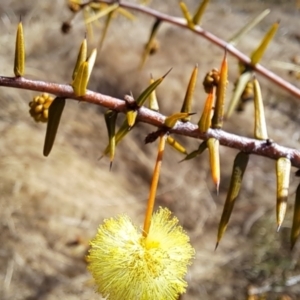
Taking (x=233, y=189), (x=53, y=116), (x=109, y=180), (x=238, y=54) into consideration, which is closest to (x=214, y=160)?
(x=233, y=189)

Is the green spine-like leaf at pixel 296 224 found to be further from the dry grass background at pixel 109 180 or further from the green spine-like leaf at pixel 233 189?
the dry grass background at pixel 109 180

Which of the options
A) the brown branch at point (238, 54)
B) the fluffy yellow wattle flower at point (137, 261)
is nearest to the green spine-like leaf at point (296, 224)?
the fluffy yellow wattle flower at point (137, 261)

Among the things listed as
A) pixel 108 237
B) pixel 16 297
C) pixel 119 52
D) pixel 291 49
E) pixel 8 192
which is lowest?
pixel 16 297

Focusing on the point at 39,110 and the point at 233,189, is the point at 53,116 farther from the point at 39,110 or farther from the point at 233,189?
the point at 233,189

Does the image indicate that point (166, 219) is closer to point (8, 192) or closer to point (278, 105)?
point (8, 192)

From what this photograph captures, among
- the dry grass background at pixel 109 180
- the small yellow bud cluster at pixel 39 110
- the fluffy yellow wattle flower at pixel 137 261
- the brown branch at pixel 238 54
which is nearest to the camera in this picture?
the fluffy yellow wattle flower at pixel 137 261

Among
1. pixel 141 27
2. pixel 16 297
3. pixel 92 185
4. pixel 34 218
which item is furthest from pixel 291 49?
pixel 16 297
